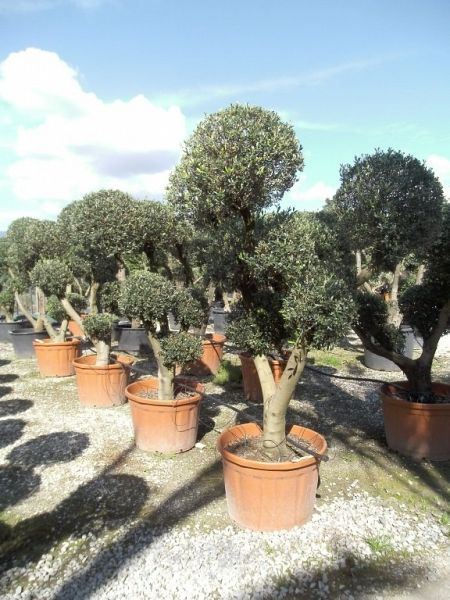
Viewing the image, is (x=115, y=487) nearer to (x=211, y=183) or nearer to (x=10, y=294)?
(x=211, y=183)

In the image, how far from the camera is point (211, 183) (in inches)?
137

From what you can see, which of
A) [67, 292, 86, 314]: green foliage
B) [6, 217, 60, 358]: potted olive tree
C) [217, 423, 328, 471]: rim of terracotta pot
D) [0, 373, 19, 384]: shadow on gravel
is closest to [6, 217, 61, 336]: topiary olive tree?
[6, 217, 60, 358]: potted olive tree

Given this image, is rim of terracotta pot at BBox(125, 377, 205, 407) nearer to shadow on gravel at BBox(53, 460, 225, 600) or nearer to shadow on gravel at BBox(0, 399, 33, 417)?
shadow on gravel at BBox(53, 460, 225, 600)

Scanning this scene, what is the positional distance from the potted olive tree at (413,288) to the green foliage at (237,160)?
2.21ft

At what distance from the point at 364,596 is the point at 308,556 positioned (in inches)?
19.5

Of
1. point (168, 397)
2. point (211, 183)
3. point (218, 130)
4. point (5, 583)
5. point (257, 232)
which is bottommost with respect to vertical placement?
point (5, 583)

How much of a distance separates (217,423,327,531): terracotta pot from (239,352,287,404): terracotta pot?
337cm

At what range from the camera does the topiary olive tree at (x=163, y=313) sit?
16.7 feet

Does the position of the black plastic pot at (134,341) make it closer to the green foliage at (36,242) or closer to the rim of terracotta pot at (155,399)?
the green foliage at (36,242)

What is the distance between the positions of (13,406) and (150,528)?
4.29 metres

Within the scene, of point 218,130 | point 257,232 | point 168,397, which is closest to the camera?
point 218,130

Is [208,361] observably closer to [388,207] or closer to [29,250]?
[29,250]

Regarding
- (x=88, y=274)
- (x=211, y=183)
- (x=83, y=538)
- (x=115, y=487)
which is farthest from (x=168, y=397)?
(x=88, y=274)

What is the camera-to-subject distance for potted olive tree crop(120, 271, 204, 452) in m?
5.11
